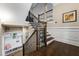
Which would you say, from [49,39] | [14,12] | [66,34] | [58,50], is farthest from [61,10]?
[14,12]

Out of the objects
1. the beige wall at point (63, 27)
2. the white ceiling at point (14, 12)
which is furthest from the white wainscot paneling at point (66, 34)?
the white ceiling at point (14, 12)

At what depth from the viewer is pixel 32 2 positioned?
188 cm

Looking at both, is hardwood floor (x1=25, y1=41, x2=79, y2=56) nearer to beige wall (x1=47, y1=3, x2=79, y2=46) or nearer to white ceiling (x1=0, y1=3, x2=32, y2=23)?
beige wall (x1=47, y1=3, x2=79, y2=46)

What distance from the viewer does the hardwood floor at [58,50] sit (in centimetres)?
182

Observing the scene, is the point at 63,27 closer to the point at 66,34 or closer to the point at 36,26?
the point at 66,34

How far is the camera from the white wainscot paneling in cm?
181

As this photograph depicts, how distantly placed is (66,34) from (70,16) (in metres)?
0.27

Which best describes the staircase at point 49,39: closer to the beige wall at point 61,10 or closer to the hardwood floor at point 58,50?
the hardwood floor at point 58,50

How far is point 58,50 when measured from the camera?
185 cm

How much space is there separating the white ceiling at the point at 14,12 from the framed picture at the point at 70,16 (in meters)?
0.56

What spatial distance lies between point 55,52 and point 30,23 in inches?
22.5

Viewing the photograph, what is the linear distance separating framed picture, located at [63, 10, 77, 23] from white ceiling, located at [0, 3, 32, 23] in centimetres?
56

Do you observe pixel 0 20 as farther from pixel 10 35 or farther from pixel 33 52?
pixel 33 52

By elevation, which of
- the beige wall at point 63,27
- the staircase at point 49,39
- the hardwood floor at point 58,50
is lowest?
the hardwood floor at point 58,50
